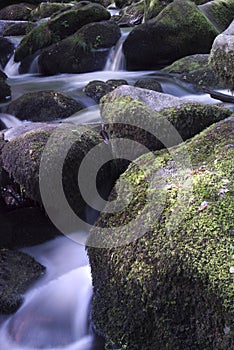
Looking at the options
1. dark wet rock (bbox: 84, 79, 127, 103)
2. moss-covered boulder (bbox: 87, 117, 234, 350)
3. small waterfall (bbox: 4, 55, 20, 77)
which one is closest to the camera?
moss-covered boulder (bbox: 87, 117, 234, 350)

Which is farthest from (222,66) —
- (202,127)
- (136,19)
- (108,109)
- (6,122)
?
(136,19)

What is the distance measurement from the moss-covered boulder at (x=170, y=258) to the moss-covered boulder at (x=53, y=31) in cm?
922

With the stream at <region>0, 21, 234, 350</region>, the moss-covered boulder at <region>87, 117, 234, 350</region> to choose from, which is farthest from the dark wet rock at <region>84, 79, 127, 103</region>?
the moss-covered boulder at <region>87, 117, 234, 350</region>

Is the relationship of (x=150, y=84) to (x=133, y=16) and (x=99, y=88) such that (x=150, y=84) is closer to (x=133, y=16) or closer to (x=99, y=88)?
(x=99, y=88)

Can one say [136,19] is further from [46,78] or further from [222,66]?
[222,66]

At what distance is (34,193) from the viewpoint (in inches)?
170

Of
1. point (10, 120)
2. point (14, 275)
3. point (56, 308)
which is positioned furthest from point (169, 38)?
point (56, 308)

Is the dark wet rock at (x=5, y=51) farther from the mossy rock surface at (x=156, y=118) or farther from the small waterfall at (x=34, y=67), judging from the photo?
the mossy rock surface at (x=156, y=118)

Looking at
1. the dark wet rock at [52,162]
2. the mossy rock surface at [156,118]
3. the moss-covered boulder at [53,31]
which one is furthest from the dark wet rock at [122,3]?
the dark wet rock at [52,162]

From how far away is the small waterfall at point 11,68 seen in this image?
11.4m

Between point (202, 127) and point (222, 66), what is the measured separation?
2.51 ft

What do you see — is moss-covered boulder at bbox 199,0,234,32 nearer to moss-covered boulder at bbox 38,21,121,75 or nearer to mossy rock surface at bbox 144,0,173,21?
mossy rock surface at bbox 144,0,173,21

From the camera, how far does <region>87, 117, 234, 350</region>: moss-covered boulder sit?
2316 mm

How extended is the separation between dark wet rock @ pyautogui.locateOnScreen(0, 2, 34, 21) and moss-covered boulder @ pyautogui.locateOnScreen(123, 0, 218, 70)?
9768 mm
